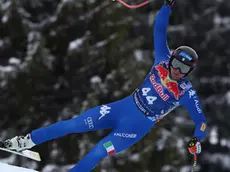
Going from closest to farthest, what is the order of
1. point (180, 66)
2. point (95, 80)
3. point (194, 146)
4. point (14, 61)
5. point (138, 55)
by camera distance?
point (194, 146) < point (180, 66) < point (14, 61) < point (95, 80) < point (138, 55)

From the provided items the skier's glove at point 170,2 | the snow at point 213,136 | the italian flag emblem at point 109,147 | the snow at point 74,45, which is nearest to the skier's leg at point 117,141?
the italian flag emblem at point 109,147

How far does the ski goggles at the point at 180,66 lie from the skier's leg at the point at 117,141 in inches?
21.2

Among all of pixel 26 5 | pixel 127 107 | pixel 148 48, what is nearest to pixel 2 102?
pixel 26 5

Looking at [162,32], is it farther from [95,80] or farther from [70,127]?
[95,80]

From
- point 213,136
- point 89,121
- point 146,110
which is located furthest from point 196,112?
point 213,136

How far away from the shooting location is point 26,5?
37.7 ft

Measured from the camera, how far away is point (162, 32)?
5.48m

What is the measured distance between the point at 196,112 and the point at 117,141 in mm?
730

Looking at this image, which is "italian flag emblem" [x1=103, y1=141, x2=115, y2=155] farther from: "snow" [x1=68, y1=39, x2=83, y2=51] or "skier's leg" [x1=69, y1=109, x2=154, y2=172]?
"snow" [x1=68, y1=39, x2=83, y2=51]

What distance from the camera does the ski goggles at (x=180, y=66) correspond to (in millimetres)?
5215

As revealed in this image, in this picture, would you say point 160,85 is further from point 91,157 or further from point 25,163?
point 25,163

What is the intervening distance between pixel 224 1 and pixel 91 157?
26.4 feet

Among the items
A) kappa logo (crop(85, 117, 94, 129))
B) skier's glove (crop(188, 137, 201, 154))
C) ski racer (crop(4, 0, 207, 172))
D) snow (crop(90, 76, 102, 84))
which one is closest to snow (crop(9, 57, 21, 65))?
snow (crop(90, 76, 102, 84))

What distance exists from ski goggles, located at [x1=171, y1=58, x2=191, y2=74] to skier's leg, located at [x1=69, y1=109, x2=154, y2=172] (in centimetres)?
54
